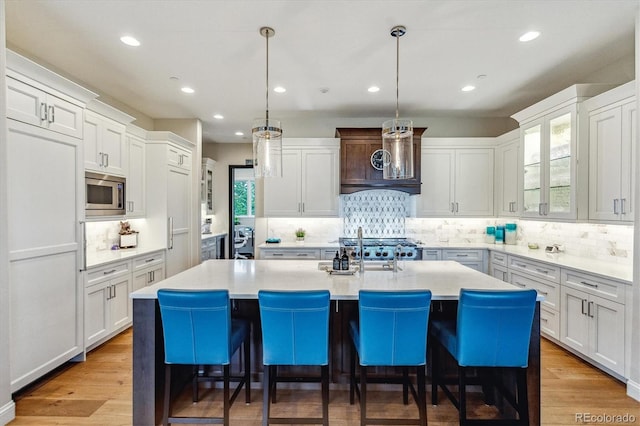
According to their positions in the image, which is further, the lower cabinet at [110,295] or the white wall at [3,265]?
the lower cabinet at [110,295]

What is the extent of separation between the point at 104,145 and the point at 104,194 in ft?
1.84

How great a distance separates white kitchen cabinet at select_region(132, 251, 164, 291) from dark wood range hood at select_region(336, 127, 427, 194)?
2.79 m

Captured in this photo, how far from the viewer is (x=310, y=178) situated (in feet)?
16.5

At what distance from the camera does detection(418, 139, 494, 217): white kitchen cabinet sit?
496cm

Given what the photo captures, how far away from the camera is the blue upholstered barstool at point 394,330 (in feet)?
5.99

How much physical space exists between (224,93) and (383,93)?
6.71 ft

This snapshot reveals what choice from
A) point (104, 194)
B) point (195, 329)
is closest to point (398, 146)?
point (195, 329)

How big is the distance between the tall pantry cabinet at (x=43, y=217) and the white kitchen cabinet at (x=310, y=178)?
2.60m

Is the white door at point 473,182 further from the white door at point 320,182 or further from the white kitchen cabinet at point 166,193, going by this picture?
the white kitchen cabinet at point 166,193

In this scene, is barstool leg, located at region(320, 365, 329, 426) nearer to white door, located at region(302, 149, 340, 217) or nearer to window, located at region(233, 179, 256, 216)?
white door, located at region(302, 149, 340, 217)

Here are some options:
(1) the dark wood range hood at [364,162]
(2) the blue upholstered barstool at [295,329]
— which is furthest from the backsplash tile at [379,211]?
(2) the blue upholstered barstool at [295,329]

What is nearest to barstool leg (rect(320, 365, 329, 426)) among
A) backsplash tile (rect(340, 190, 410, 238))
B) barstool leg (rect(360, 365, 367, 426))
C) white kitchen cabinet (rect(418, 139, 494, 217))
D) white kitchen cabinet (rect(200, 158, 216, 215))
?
barstool leg (rect(360, 365, 367, 426))

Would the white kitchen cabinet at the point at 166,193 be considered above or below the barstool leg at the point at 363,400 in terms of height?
above

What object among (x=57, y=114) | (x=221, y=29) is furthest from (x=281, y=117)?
(x=57, y=114)
